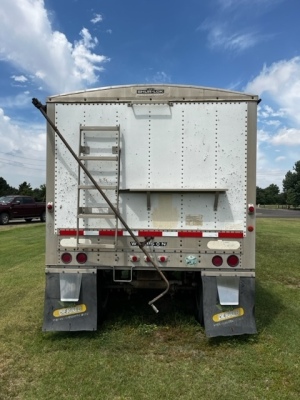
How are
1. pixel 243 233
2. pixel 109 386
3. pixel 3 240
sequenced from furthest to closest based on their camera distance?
1. pixel 3 240
2. pixel 243 233
3. pixel 109 386

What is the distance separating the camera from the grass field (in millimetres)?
3525

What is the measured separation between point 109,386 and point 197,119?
2.90 m

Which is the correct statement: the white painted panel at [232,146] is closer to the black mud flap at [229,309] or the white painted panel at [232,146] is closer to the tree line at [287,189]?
the black mud flap at [229,309]

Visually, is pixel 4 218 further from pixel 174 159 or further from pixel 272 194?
A: pixel 272 194

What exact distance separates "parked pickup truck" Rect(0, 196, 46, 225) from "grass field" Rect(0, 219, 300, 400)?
1678 centimetres

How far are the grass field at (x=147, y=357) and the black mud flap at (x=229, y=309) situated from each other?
0.23 metres

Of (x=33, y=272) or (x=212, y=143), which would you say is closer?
(x=212, y=143)

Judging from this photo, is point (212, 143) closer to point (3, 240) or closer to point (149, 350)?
point (149, 350)

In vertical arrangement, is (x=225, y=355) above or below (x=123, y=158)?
below

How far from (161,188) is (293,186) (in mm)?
94858

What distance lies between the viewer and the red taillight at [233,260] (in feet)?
14.8

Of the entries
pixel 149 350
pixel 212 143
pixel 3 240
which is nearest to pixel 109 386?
pixel 149 350

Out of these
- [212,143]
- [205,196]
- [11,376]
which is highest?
[212,143]

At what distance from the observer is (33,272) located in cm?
862
